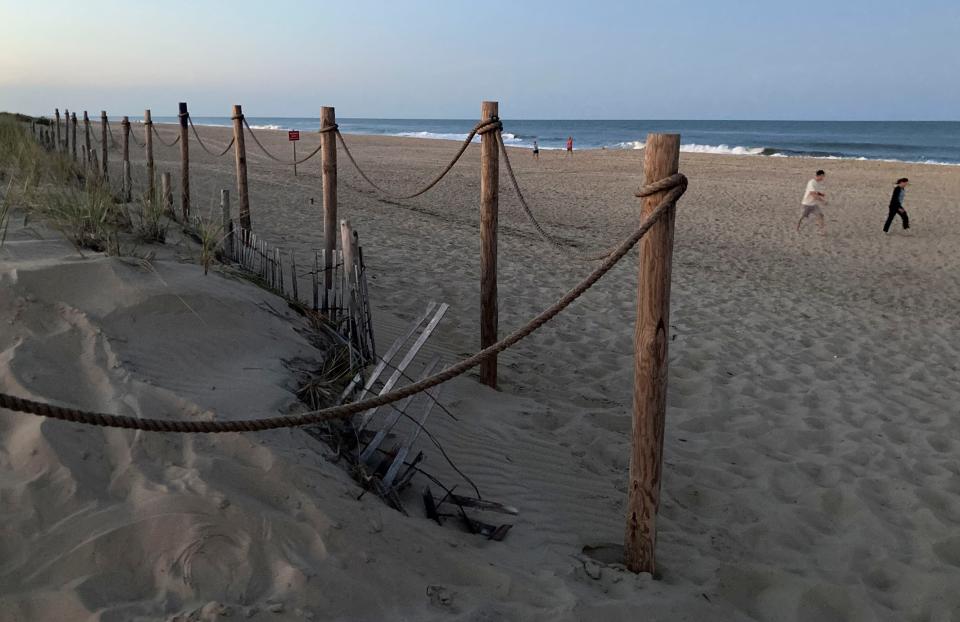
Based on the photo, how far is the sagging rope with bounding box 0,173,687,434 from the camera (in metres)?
1.82

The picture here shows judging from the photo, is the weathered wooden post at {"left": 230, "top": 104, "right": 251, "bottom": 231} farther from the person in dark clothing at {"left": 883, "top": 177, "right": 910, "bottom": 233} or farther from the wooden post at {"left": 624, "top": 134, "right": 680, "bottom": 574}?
the person in dark clothing at {"left": 883, "top": 177, "right": 910, "bottom": 233}

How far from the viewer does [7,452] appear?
248cm

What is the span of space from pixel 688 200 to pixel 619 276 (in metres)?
9.28

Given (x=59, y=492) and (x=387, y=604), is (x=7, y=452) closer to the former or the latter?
(x=59, y=492)

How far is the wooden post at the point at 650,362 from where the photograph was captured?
253 cm

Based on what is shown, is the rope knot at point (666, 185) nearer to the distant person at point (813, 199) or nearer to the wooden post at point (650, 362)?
the wooden post at point (650, 362)

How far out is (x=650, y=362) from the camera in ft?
8.70

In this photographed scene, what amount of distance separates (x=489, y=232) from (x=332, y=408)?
8.27 ft

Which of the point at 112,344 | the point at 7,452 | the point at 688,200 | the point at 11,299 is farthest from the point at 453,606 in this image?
the point at 688,200

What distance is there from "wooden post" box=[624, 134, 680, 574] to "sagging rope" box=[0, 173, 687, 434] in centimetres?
5

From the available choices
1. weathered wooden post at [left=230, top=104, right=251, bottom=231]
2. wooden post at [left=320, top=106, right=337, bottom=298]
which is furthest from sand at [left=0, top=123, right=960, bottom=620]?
weathered wooden post at [left=230, top=104, right=251, bottom=231]

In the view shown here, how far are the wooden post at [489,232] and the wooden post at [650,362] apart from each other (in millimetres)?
1794

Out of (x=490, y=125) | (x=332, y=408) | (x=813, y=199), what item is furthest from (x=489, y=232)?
(x=813, y=199)

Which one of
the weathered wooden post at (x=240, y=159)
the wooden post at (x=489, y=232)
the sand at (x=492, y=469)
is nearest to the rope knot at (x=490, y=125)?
the wooden post at (x=489, y=232)
